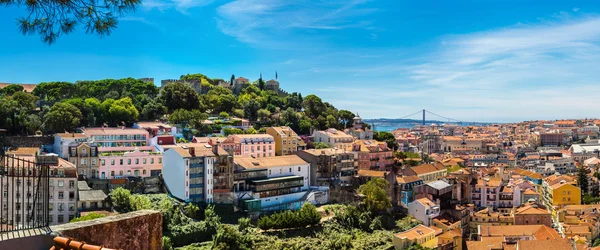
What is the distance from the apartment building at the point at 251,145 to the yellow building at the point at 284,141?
1.01 m

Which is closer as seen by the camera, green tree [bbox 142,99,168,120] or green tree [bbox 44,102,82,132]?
green tree [bbox 44,102,82,132]

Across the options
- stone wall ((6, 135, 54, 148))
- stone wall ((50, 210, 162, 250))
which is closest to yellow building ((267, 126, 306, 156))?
stone wall ((6, 135, 54, 148))

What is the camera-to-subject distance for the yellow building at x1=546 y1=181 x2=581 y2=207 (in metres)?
45.9

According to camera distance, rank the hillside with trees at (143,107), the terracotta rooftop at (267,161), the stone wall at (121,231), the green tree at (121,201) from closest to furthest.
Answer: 1. the stone wall at (121,231)
2. the green tree at (121,201)
3. the terracotta rooftop at (267,161)
4. the hillside with trees at (143,107)

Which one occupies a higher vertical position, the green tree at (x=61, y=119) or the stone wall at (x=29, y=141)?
the green tree at (x=61, y=119)

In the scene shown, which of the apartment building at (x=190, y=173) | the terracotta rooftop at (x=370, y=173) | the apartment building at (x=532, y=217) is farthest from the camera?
the terracotta rooftop at (x=370, y=173)

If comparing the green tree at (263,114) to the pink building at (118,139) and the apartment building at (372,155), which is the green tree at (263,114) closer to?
the apartment building at (372,155)

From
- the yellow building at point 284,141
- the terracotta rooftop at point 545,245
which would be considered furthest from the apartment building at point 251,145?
the terracotta rooftop at point 545,245

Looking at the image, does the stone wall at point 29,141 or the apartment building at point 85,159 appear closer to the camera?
the apartment building at point 85,159

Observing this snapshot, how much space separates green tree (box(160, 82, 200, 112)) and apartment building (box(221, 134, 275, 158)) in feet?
34.8

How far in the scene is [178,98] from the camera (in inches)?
1971

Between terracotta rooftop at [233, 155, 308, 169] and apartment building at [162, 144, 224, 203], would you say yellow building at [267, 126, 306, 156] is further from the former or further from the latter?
apartment building at [162, 144, 224, 203]

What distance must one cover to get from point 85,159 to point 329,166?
1699cm

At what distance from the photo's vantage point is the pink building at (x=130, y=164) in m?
32.3
